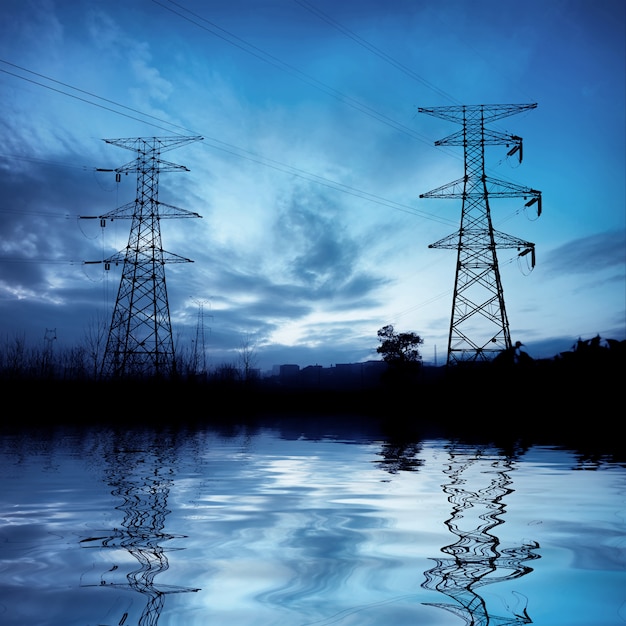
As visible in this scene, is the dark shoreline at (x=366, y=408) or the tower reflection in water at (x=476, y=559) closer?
the tower reflection in water at (x=476, y=559)

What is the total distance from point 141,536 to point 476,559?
87.3 inches

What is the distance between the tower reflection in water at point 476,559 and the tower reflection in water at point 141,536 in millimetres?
1340

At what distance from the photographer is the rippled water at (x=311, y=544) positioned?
292 cm

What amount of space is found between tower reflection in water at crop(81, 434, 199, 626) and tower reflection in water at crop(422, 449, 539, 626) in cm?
134

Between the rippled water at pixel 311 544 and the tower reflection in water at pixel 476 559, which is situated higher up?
the tower reflection in water at pixel 476 559

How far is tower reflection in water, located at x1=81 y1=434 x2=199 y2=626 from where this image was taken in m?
3.02

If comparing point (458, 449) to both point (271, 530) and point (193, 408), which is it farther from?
point (193, 408)

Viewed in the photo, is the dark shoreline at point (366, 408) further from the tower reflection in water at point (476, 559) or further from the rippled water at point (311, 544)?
the tower reflection in water at point (476, 559)

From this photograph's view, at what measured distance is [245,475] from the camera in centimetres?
762

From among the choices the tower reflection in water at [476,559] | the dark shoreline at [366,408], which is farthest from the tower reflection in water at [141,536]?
the dark shoreline at [366,408]

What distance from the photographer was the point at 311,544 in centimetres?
421

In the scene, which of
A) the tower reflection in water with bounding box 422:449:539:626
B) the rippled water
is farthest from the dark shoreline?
the tower reflection in water with bounding box 422:449:539:626

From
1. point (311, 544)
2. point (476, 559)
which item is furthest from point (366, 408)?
point (476, 559)

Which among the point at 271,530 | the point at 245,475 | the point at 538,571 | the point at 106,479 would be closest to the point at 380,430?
the point at 245,475
